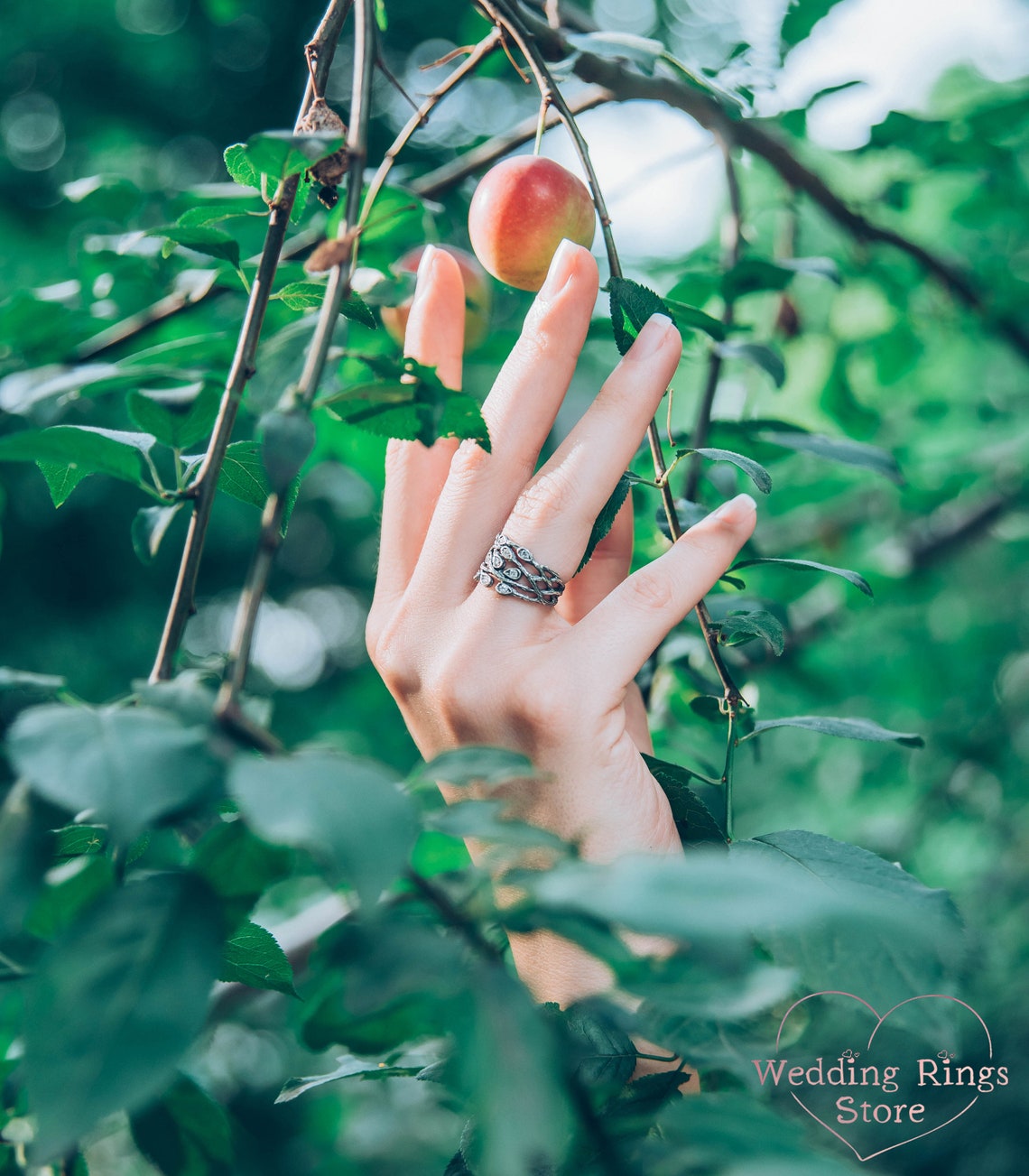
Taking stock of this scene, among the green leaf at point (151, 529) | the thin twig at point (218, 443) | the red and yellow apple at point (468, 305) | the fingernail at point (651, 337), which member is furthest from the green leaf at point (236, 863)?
the red and yellow apple at point (468, 305)

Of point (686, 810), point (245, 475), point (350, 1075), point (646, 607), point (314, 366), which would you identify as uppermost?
point (314, 366)

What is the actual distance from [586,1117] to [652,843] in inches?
11.3

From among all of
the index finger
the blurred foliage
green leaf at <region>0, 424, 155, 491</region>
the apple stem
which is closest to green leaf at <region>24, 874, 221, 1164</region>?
the blurred foliage

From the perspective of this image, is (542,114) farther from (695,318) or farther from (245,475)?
(245,475)

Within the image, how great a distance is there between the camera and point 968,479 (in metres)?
1.38

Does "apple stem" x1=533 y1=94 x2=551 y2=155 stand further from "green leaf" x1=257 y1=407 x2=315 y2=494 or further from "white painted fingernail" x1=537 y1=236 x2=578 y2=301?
"green leaf" x1=257 y1=407 x2=315 y2=494

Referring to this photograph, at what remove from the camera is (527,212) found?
0.72 m

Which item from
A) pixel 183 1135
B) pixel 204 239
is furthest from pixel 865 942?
pixel 204 239

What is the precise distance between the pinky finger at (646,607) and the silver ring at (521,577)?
0.11ft

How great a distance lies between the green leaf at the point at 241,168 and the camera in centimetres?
49

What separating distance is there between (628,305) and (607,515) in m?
0.14

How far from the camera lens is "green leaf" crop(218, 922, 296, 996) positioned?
1.41 ft

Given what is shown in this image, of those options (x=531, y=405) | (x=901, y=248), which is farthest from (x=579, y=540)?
(x=901, y=248)

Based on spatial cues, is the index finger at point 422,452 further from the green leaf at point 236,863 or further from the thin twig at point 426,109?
the green leaf at point 236,863
